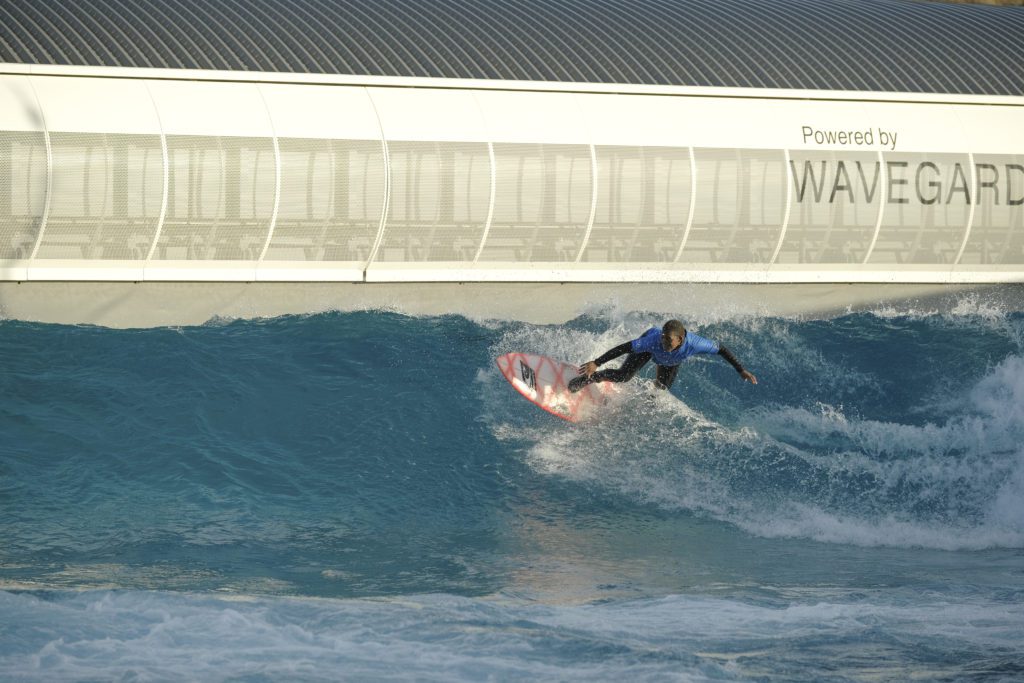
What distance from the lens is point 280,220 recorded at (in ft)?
58.2

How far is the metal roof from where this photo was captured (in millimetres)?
17906

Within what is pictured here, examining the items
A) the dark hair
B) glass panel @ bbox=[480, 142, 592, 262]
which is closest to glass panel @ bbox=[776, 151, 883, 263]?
glass panel @ bbox=[480, 142, 592, 262]

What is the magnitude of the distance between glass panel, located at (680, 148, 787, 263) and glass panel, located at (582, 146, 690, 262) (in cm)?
25

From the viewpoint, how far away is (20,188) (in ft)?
54.0

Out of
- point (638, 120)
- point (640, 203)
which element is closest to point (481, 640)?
point (640, 203)

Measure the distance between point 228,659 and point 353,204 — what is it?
416 inches

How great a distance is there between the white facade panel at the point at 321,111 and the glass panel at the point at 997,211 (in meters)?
9.45

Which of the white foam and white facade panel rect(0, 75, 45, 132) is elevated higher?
white facade panel rect(0, 75, 45, 132)

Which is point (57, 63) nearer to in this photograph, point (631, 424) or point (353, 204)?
point (353, 204)

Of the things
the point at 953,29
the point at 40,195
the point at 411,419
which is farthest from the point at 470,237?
the point at 953,29

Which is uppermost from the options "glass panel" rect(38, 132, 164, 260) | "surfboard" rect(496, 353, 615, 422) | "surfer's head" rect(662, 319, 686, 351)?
"glass panel" rect(38, 132, 164, 260)

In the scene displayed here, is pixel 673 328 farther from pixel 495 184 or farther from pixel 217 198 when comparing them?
pixel 217 198

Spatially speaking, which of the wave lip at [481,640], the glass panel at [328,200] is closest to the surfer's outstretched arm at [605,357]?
the wave lip at [481,640]

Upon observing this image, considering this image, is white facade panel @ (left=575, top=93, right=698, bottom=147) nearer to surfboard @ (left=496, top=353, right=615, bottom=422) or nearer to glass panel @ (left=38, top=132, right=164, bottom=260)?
surfboard @ (left=496, top=353, right=615, bottom=422)
